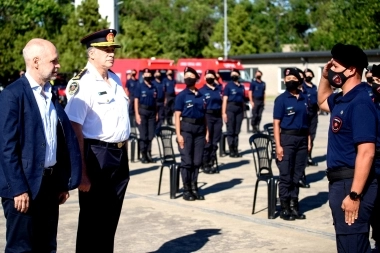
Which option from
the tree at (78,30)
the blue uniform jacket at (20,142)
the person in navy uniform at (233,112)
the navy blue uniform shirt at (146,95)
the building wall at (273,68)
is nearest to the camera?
the blue uniform jacket at (20,142)

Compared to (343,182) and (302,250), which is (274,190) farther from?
(343,182)

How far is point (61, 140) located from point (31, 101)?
0.45 m

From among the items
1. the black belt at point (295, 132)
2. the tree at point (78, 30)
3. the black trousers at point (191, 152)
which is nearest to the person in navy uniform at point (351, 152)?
the black belt at point (295, 132)

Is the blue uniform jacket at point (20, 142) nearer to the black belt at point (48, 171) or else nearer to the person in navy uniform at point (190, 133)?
the black belt at point (48, 171)

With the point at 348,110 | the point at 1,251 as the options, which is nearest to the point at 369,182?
the point at 348,110

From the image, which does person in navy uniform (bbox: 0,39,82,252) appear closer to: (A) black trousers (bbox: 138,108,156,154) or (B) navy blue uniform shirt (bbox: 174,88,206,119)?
(B) navy blue uniform shirt (bbox: 174,88,206,119)

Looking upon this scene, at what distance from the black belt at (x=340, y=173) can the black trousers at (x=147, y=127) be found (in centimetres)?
1091

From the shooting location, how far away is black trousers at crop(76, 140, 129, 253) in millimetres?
6582

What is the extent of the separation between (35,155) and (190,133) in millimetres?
6379

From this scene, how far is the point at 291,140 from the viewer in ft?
33.2

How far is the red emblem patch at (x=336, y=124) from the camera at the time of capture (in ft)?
18.3

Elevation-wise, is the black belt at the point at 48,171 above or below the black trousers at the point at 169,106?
above

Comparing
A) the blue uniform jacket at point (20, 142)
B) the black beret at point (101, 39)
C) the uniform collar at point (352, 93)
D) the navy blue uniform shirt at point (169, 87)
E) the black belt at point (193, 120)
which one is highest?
the black beret at point (101, 39)

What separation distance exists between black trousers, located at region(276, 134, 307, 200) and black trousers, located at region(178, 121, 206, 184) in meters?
1.87
